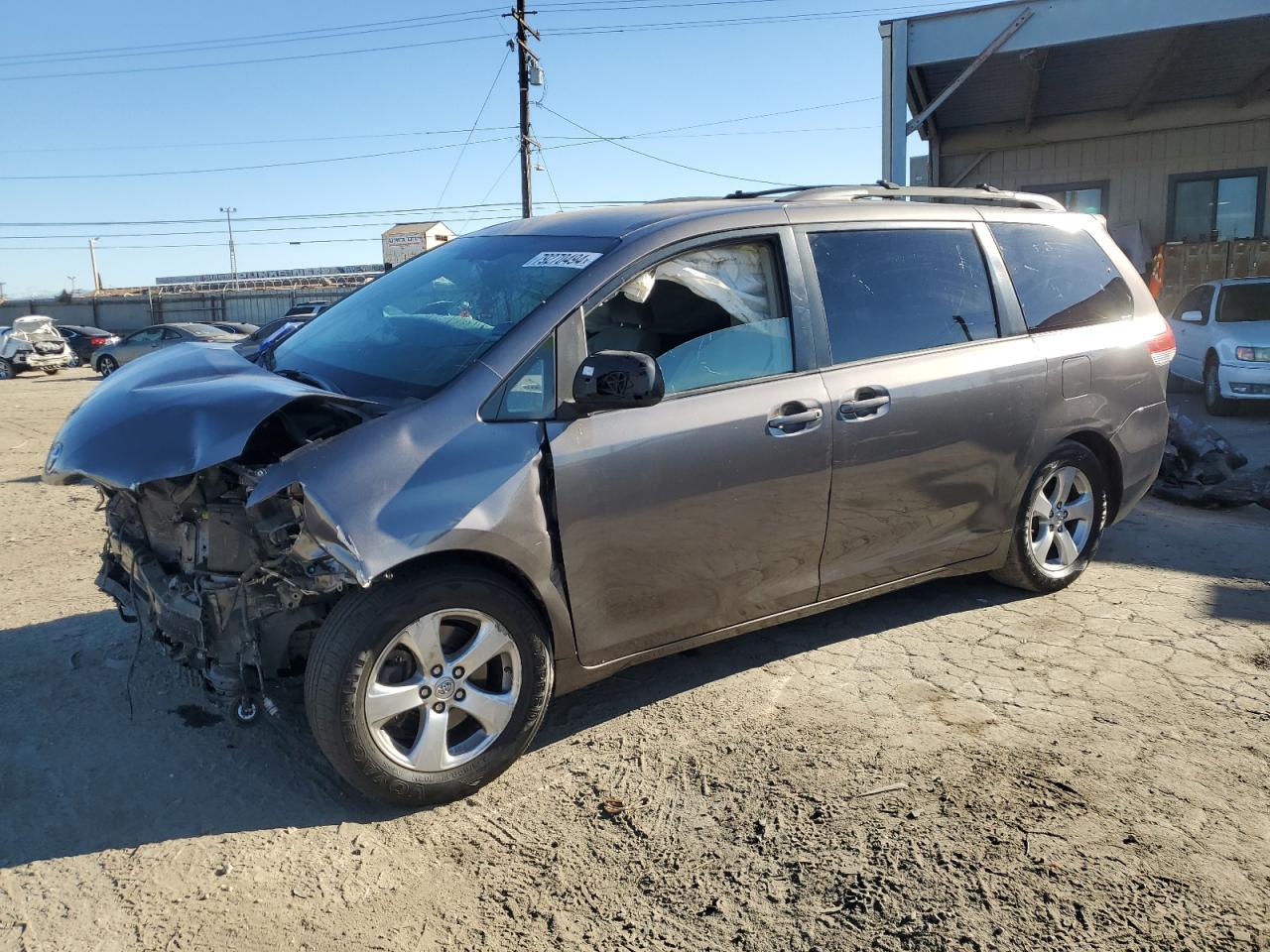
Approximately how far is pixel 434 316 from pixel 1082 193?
1729cm

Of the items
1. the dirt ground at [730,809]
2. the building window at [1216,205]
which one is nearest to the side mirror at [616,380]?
the dirt ground at [730,809]

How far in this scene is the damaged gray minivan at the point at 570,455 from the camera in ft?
10.1

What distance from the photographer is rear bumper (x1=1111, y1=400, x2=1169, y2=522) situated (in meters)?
5.11

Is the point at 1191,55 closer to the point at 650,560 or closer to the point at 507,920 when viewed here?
the point at 650,560

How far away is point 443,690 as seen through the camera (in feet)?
10.4

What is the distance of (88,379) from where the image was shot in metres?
24.8

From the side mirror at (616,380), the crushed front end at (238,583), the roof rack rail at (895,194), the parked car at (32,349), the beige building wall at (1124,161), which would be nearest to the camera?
the crushed front end at (238,583)

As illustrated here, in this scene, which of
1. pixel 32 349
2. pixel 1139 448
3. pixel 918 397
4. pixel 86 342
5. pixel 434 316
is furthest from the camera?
pixel 86 342

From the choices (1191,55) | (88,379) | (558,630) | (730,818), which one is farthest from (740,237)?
(88,379)

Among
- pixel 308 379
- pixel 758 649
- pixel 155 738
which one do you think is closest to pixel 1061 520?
pixel 758 649

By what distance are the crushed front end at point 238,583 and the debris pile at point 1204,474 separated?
6.36m

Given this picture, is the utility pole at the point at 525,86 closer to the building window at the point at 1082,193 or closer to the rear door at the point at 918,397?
the building window at the point at 1082,193

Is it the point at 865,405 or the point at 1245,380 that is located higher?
the point at 865,405

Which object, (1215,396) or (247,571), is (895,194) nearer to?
(247,571)
